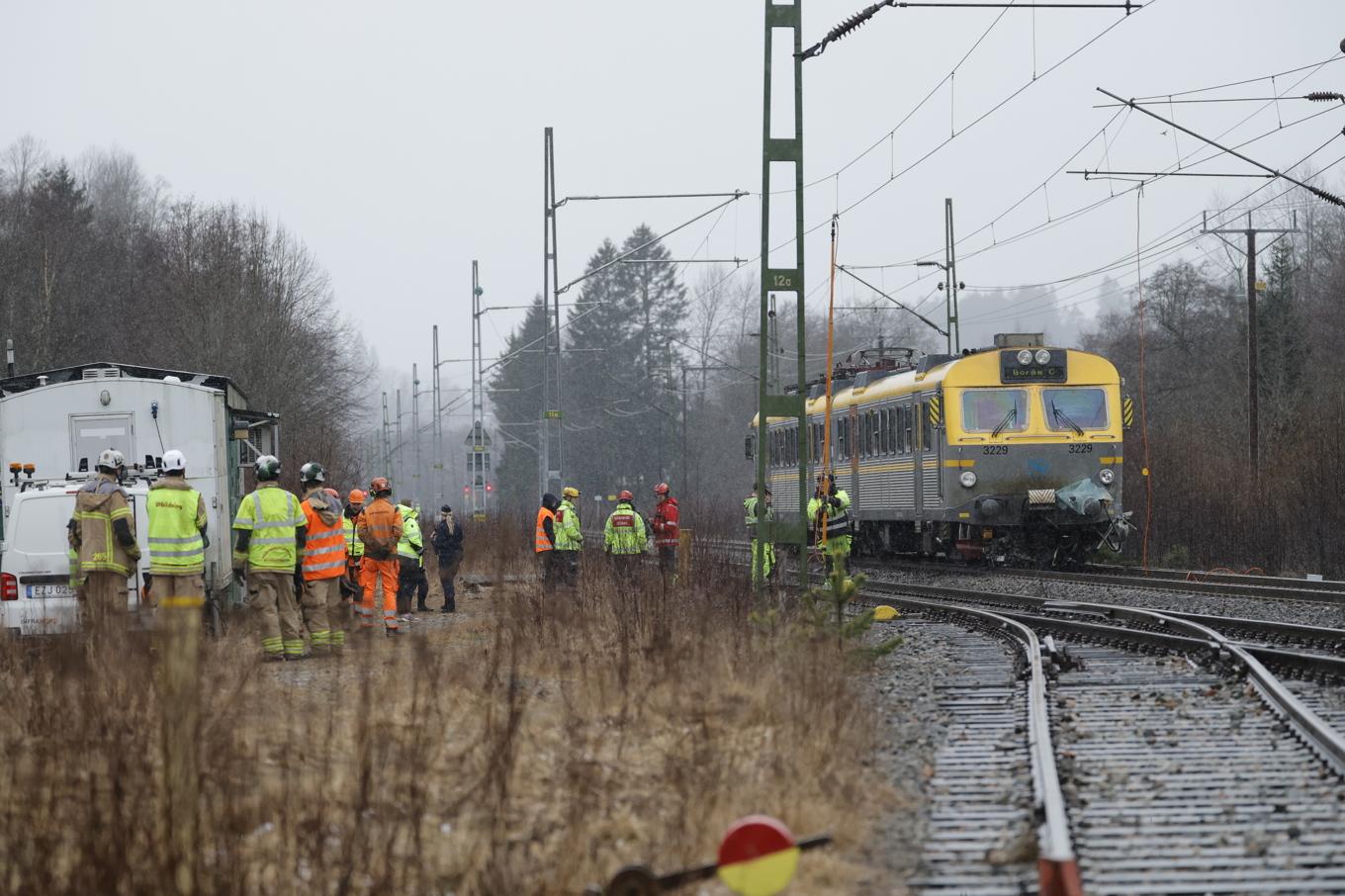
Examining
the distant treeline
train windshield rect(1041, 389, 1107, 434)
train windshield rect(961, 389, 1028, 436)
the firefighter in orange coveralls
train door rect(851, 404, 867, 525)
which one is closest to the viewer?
the firefighter in orange coveralls

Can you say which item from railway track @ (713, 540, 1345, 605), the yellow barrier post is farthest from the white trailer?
the yellow barrier post

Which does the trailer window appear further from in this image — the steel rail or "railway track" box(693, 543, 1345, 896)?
the steel rail

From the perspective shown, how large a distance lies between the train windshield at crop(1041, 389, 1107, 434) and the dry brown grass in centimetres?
1577

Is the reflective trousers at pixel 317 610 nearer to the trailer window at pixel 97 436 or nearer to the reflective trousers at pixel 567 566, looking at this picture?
the trailer window at pixel 97 436

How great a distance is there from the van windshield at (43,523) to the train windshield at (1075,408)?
15515 mm

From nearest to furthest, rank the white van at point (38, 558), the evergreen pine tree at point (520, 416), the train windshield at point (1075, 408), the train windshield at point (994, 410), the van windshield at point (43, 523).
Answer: the white van at point (38, 558), the van windshield at point (43, 523), the train windshield at point (994, 410), the train windshield at point (1075, 408), the evergreen pine tree at point (520, 416)

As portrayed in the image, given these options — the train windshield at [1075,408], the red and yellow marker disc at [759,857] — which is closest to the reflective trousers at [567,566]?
the train windshield at [1075,408]

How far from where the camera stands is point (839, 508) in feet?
65.1

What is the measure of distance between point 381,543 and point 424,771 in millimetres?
10524

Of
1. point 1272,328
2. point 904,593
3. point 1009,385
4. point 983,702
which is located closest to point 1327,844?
point 983,702

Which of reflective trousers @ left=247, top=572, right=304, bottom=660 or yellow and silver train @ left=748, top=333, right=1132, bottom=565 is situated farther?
yellow and silver train @ left=748, top=333, right=1132, bottom=565

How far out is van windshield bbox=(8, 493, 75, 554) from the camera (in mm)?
15180

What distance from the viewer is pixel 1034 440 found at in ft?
84.6

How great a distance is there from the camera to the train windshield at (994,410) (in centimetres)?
2544
